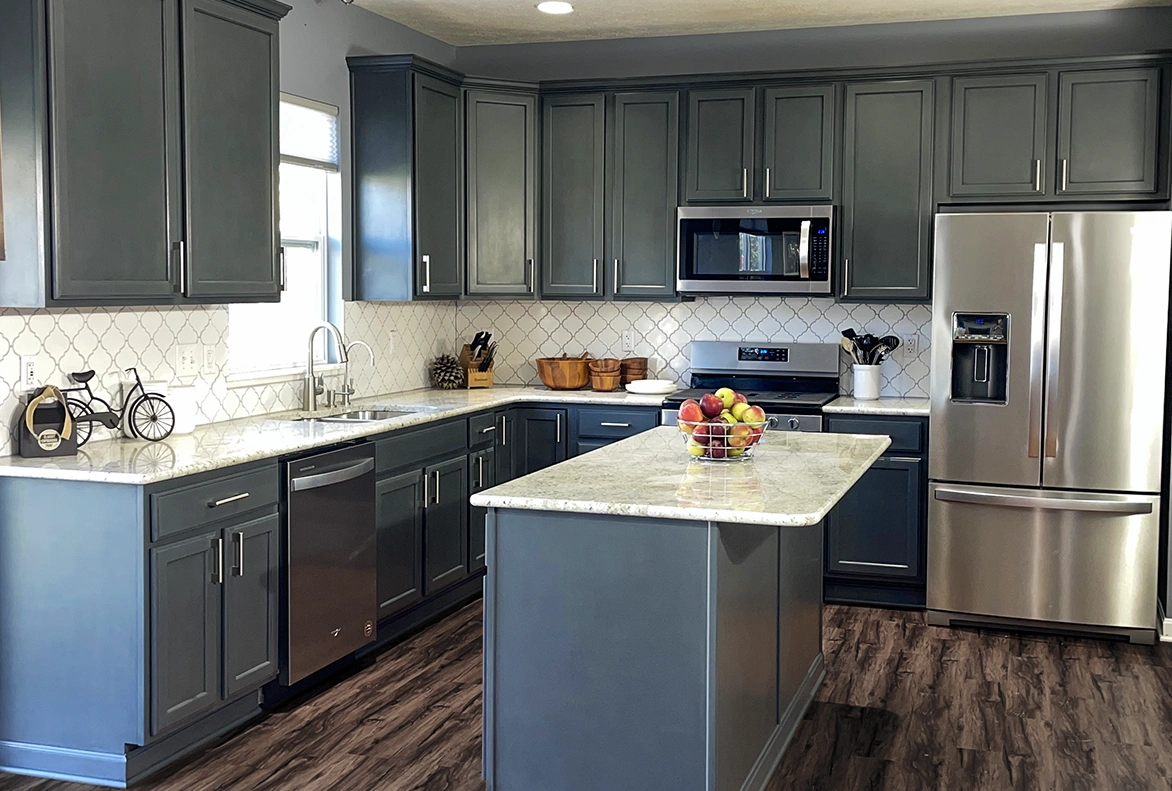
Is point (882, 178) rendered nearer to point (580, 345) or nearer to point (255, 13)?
point (580, 345)

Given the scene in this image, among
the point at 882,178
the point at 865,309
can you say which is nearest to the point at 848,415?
the point at 865,309

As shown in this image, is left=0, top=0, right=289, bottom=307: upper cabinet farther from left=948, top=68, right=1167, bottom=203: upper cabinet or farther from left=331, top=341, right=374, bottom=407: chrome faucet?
left=948, top=68, right=1167, bottom=203: upper cabinet

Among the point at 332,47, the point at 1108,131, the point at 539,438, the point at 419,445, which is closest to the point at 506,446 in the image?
the point at 539,438

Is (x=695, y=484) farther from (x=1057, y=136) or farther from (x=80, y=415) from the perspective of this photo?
(x=1057, y=136)

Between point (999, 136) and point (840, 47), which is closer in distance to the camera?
point (999, 136)

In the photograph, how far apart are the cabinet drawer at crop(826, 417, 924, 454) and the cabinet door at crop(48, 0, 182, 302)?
9.93 ft

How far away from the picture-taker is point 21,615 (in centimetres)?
340

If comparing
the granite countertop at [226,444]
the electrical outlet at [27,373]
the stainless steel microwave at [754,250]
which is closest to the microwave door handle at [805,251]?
the stainless steel microwave at [754,250]

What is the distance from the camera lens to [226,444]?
12.7ft

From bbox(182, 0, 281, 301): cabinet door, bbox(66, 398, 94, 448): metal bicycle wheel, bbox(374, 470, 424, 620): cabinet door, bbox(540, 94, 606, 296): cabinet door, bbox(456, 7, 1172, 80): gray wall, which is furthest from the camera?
bbox(540, 94, 606, 296): cabinet door

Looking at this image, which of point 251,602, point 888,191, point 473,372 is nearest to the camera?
point 251,602

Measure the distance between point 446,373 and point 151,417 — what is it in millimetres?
2290

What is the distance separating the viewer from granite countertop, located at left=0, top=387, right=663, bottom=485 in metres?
3.33

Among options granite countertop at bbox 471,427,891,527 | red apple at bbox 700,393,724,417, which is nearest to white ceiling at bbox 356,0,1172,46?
granite countertop at bbox 471,427,891,527
